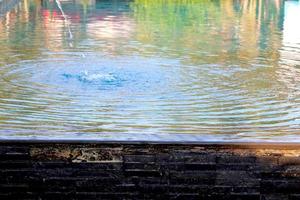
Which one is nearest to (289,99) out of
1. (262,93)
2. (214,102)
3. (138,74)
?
(262,93)

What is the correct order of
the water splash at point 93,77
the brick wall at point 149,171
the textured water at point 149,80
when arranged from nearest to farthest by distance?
the brick wall at point 149,171 < the textured water at point 149,80 < the water splash at point 93,77

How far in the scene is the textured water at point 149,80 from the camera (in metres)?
4.48

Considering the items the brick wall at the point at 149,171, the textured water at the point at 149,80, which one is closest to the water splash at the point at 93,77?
the textured water at the point at 149,80

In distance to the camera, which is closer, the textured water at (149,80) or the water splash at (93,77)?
the textured water at (149,80)

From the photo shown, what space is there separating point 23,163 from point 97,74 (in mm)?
3531

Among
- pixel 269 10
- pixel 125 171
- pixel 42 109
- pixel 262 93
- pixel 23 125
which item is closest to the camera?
pixel 125 171

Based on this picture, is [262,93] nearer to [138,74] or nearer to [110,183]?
[138,74]

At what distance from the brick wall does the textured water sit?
0.56ft

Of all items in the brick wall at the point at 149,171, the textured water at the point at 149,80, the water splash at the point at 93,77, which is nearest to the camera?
the brick wall at the point at 149,171

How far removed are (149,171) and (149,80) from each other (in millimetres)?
3235

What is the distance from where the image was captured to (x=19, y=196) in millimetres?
3379

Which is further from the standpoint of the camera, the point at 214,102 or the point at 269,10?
the point at 269,10

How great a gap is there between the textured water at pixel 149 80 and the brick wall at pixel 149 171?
0.17 meters

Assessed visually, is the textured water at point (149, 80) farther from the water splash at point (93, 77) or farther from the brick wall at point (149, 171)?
the brick wall at point (149, 171)
